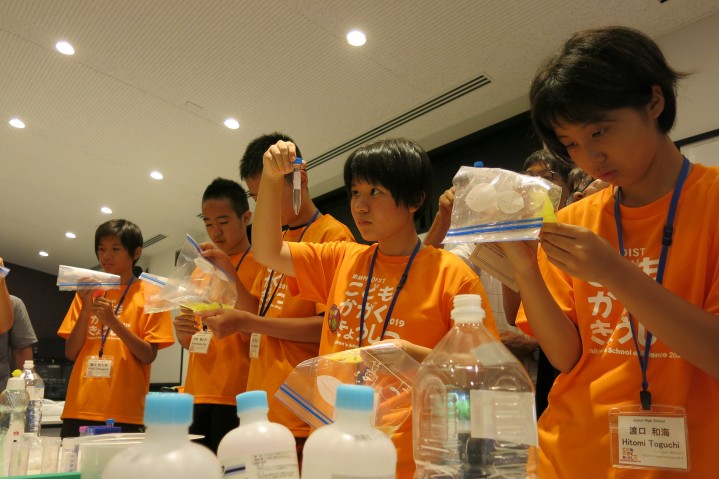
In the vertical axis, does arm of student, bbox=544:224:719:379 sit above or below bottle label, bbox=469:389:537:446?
above

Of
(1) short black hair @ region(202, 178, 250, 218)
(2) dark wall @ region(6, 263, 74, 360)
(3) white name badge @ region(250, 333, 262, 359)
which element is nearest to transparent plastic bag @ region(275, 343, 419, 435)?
(3) white name badge @ region(250, 333, 262, 359)

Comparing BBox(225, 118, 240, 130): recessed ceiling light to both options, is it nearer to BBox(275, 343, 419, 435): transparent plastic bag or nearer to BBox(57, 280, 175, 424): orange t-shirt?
BBox(57, 280, 175, 424): orange t-shirt

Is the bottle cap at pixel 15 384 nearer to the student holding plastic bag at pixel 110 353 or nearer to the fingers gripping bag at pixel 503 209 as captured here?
the student holding plastic bag at pixel 110 353

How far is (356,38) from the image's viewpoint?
11.9 ft

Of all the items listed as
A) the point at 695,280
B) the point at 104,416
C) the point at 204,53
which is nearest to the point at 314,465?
the point at 695,280

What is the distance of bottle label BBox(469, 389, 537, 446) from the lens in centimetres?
67

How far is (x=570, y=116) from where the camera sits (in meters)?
1.09

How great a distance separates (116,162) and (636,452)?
19.0 ft

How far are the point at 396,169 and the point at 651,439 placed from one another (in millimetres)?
930

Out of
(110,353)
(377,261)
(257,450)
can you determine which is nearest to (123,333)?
(110,353)

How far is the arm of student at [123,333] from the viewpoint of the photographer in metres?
2.67

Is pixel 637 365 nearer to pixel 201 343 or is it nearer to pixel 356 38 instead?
pixel 201 343

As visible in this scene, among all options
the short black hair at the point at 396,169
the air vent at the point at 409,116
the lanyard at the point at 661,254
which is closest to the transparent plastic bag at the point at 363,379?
the lanyard at the point at 661,254

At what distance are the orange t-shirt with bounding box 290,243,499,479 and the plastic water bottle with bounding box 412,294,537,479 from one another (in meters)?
0.36
